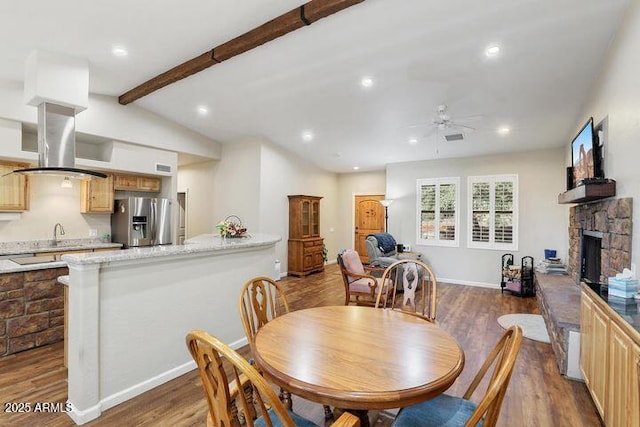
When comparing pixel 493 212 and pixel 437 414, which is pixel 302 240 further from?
pixel 437 414

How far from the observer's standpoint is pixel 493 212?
6.40 meters

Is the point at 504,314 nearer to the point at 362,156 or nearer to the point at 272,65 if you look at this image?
the point at 362,156

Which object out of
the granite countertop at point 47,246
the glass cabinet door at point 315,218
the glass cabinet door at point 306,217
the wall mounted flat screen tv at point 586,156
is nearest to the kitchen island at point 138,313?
the granite countertop at point 47,246

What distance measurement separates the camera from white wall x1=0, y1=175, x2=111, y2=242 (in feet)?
14.9

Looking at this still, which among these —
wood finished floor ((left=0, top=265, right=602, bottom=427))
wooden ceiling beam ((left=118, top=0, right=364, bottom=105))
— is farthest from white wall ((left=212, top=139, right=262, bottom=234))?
wood finished floor ((left=0, top=265, right=602, bottom=427))

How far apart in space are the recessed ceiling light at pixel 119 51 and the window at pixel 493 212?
6.38 meters

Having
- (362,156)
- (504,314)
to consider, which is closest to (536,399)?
(504,314)

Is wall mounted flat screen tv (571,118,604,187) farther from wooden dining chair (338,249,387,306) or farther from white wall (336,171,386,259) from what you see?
white wall (336,171,386,259)

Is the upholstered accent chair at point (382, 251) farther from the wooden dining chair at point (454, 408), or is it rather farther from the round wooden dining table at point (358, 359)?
the wooden dining chair at point (454, 408)

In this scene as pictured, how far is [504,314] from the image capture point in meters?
4.63

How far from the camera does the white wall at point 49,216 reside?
454cm

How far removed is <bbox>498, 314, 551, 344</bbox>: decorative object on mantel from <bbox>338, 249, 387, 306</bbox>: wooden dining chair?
5.54ft

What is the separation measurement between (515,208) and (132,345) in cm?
668

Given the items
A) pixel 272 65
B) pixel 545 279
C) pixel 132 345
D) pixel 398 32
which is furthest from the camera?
pixel 545 279
